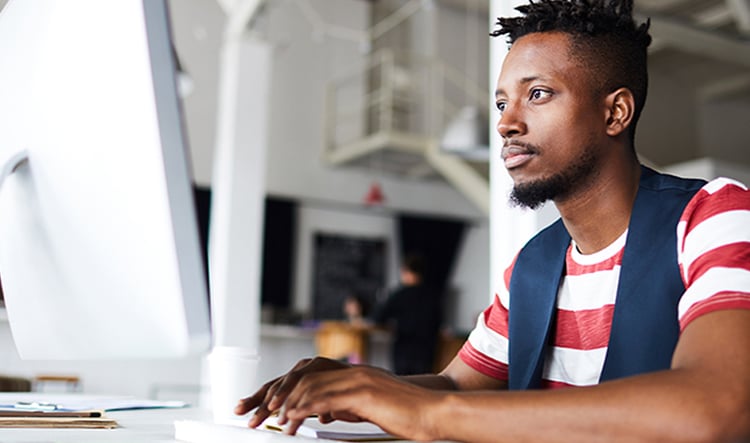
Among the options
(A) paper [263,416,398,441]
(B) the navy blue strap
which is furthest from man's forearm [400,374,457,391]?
(A) paper [263,416,398,441]

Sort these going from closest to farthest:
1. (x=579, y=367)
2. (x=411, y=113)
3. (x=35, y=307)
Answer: (x=35, y=307), (x=579, y=367), (x=411, y=113)

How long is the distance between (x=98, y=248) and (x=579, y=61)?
2.48 ft

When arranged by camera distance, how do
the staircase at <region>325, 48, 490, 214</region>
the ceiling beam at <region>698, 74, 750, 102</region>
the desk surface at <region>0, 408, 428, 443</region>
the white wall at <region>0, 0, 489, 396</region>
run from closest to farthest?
the desk surface at <region>0, 408, 428, 443</region>
the white wall at <region>0, 0, 489, 396</region>
the staircase at <region>325, 48, 490, 214</region>
the ceiling beam at <region>698, 74, 750, 102</region>

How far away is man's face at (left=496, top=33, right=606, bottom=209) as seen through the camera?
113cm

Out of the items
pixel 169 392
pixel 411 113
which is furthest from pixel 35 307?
pixel 411 113

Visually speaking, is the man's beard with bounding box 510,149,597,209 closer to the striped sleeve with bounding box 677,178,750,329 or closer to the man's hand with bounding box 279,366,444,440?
the striped sleeve with bounding box 677,178,750,329

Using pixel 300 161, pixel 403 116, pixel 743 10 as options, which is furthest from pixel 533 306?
pixel 403 116

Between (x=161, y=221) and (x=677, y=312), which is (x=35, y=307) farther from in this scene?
(x=677, y=312)

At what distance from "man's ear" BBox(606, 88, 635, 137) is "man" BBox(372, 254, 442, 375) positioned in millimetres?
4391

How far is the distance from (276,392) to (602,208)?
580mm

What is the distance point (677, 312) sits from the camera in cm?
94

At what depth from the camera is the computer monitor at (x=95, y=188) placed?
611mm

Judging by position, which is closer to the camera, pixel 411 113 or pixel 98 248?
pixel 98 248

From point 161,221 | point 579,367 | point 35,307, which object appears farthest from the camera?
point 579,367
